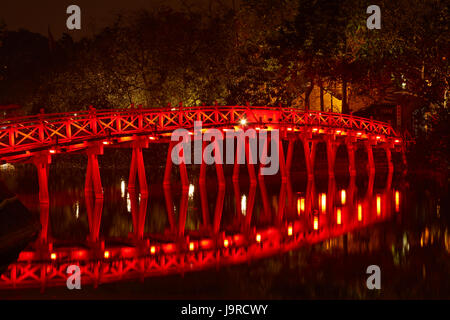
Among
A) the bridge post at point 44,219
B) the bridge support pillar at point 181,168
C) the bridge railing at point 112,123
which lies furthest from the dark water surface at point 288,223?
the bridge railing at point 112,123

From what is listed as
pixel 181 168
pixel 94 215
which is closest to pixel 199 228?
pixel 94 215

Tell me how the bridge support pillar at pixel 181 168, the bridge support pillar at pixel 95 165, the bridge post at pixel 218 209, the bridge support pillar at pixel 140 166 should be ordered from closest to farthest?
the bridge post at pixel 218 209, the bridge support pillar at pixel 95 165, the bridge support pillar at pixel 140 166, the bridge support pillar at pixel 181 168

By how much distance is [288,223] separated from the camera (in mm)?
27172

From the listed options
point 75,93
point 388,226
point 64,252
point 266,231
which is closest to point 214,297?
point 64,252

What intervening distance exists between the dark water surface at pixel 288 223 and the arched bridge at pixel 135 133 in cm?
165

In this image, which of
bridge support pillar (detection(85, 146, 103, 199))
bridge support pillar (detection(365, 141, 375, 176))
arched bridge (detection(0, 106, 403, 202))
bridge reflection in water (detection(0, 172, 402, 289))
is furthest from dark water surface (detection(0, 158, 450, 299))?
arched bridge (detection(0, 106, 403, 202))

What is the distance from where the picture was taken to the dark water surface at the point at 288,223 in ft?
55.2

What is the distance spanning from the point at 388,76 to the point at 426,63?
12.0 metres

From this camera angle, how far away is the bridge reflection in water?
19312mm

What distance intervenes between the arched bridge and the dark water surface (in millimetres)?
1650

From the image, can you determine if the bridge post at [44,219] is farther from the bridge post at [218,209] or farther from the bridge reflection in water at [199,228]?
the bridge post at [218,209]

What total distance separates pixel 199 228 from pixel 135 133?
9.26 metres

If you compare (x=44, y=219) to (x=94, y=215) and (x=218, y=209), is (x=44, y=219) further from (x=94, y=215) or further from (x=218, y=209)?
(x=218, y=209)

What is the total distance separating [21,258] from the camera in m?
20.2
